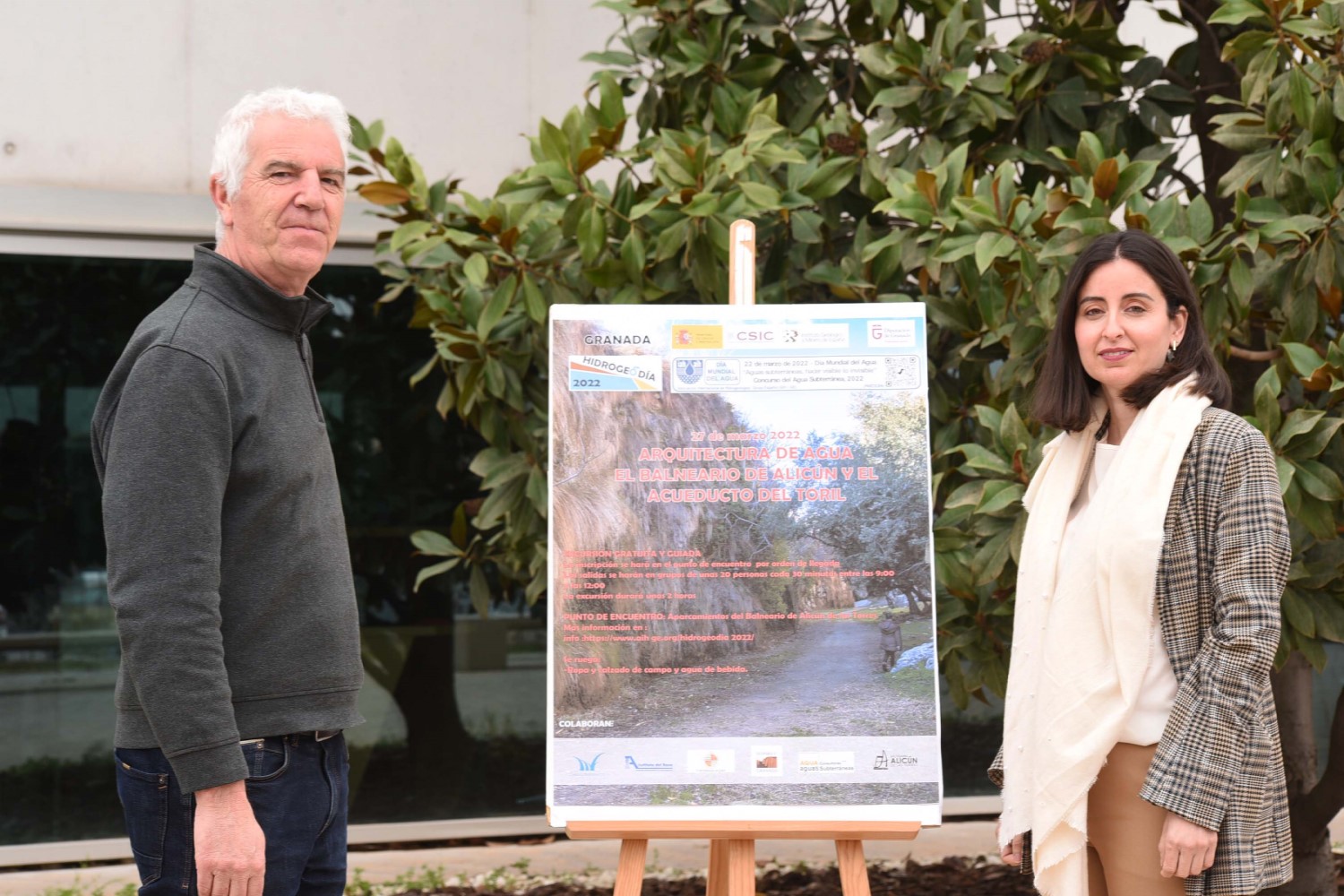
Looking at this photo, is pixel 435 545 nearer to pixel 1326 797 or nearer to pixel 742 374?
pixel 742 374

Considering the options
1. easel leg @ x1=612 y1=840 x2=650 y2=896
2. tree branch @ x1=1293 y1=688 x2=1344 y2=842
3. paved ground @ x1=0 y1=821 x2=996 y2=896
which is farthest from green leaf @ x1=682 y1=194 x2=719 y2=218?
paved ground @ x1=0 y1=821 x2=996 y2=896

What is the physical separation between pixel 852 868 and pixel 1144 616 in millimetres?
978

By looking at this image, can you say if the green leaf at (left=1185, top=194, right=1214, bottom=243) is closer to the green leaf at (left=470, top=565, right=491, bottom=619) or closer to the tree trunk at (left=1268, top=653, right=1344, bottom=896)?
the tree trunk at (left=1268, top=653, right=1344, bottom=896)

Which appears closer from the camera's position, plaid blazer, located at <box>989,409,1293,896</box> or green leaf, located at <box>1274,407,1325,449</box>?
plaid blazer, located at <box>989,409,1293,896</box>

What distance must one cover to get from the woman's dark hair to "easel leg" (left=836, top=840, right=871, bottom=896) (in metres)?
1.07

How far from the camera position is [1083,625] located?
239cm

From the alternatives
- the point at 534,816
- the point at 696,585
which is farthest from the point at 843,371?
the point at 534,816

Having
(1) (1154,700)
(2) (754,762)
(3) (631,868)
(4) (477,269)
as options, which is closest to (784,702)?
(2) (754,762)

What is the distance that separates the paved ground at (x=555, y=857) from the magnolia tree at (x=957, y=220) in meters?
1.36

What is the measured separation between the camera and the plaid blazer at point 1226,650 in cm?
215

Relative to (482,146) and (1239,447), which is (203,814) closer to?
(1239,447)

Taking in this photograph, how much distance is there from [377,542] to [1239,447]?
4.10 meters

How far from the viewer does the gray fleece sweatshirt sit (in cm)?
178

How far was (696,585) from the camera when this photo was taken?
294 centimetres
